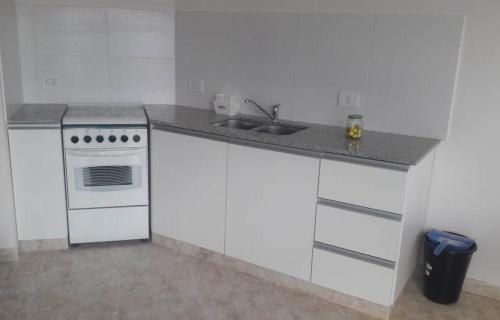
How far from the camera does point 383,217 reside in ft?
7.43

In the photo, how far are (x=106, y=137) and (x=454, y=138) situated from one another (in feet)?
7.25

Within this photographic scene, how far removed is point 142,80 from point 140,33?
1.20 ft


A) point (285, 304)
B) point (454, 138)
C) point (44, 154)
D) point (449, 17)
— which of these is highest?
point (449, 17)

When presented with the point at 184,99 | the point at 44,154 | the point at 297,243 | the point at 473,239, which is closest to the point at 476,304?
the point at 473,239

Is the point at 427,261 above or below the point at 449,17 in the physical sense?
below

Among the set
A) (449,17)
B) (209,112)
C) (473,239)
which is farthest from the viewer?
(209,112)

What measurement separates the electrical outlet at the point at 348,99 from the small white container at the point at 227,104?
2.60 feet

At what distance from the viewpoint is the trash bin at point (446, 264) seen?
2480 millimetres

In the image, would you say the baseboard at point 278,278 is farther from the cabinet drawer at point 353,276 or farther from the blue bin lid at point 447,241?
the blue bin lid at point 447,241

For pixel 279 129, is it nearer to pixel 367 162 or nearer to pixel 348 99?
pixel 348 99

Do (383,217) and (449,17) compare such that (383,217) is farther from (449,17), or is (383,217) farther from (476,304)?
(449,17)

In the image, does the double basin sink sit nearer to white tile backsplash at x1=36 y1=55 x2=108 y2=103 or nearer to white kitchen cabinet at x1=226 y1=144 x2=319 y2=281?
white kitchen cabinet at x1=226 y1=144 x2=319 y2=281

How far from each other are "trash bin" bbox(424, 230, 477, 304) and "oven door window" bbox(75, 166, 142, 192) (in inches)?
76.5

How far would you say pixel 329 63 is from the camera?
2908mm
